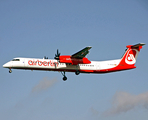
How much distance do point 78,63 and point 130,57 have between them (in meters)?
8.00

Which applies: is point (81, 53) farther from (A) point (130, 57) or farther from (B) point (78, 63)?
(A) point (130, 57)

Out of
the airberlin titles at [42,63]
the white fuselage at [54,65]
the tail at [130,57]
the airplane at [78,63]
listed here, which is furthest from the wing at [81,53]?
the tail at [130,57]

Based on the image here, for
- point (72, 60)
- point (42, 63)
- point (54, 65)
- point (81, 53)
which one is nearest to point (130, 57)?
point (81, 53)

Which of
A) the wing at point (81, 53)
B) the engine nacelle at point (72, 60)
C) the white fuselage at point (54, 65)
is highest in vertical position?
the wing at point (81, 53)

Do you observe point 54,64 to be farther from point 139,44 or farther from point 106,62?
point 139,44

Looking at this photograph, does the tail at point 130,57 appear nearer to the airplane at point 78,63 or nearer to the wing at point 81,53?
the airplane at point 78,63

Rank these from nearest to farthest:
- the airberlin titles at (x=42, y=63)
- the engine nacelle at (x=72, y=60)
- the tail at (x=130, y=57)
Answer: the airberlin titles at (x=42, y=63)
the engine nacelle at (x=72, y=60)
the tail at (x=130, y=57)

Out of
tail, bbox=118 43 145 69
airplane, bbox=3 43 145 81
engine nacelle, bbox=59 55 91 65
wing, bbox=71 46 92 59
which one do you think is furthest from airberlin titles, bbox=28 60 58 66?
tail, bbox=118 43 145 69

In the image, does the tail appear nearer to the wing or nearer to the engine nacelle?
the engine nacelle

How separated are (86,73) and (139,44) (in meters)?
8.36

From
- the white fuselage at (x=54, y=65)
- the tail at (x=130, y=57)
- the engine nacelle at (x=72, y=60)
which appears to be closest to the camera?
the white fuselage at (x=54, y=65)

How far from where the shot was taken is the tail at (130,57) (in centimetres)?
3744

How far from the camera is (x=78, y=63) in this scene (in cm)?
3494

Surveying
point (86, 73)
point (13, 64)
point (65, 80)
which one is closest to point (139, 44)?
point (86, 73)
